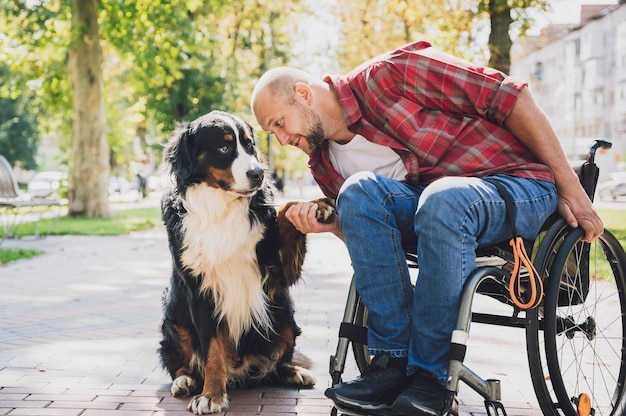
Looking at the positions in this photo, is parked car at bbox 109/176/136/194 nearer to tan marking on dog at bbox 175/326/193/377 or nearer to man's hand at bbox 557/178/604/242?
tan marking on dog at bbox 175/326/193/377

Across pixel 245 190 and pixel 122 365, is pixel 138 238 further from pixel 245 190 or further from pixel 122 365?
pixel 245 190

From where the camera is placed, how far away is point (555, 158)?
278 centimetres

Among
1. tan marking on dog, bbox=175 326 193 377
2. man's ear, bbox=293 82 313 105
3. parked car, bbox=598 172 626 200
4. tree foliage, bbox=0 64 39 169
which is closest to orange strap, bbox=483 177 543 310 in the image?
man's ear, bbox=293 82 313 105

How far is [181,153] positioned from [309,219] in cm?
86

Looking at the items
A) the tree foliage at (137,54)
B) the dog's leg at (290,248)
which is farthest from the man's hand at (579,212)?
the tree foliage at (137,54)

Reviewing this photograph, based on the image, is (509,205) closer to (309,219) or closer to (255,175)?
(309,219)

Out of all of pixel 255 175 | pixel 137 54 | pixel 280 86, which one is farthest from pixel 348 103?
pixel 137 54

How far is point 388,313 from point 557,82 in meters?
69.9

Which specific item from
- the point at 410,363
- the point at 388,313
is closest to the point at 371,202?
the point at 388,313

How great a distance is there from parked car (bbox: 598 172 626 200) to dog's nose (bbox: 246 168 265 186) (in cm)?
3037

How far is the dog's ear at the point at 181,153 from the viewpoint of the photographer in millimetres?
3447

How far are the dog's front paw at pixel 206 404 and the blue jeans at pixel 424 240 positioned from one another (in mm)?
991

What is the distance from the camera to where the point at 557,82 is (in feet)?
222

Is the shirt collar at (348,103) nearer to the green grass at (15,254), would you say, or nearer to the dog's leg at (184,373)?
the dog's leg at (184,373)
